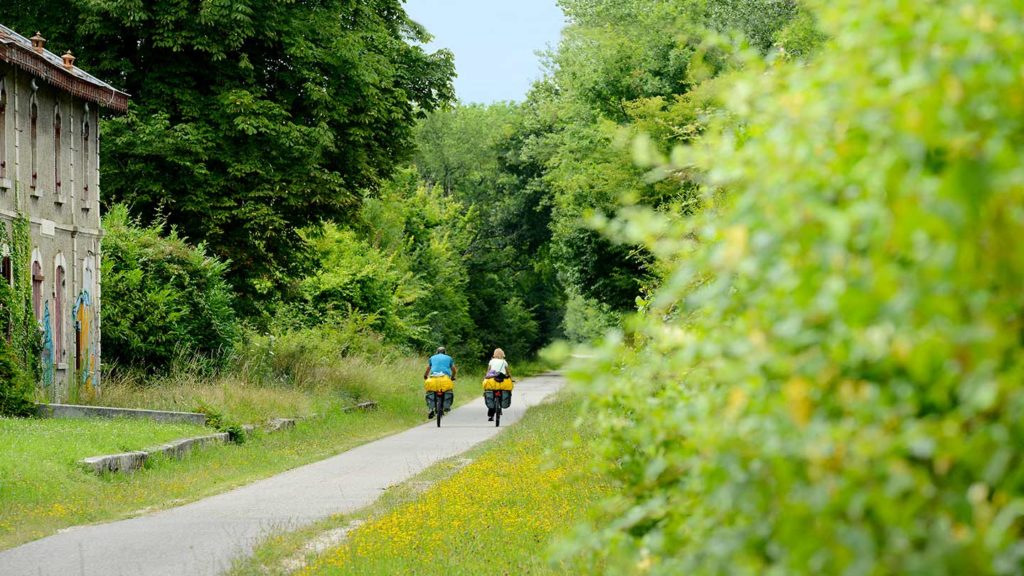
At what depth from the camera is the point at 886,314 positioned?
280 cm

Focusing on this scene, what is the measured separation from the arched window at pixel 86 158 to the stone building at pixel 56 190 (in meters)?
0.02

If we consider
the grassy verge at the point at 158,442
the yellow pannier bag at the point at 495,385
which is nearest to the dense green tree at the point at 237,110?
the grassy verge at the point at 158,442

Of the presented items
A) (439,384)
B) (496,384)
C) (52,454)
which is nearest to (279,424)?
(439,384)

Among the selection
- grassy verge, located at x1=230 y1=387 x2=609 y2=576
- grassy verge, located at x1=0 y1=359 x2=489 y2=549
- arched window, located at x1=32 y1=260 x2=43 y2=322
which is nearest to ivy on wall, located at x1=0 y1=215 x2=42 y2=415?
arched window, located at x1=32 y1=260 x2=43 y2=322

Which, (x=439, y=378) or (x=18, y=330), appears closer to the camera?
(x=18, y=330)

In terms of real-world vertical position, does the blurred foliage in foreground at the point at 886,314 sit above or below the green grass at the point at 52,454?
above

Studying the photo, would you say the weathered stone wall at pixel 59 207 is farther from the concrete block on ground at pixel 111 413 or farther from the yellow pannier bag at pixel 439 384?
the yellow pannier bag at pixel 439 384

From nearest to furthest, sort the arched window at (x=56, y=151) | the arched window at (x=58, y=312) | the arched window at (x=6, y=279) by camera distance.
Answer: the arched window at (x=6, y=279), the arched window at (x=58, y=312), the arched window at (x=56, y=151)

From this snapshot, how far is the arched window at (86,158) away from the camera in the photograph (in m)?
29.8

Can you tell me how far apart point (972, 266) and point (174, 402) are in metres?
24.7

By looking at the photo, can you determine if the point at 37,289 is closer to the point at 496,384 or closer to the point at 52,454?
the point at 52,454

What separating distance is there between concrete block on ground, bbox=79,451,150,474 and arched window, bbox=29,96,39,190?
9736 millimetres

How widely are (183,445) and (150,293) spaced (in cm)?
1011

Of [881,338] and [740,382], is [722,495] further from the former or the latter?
[881,338]
